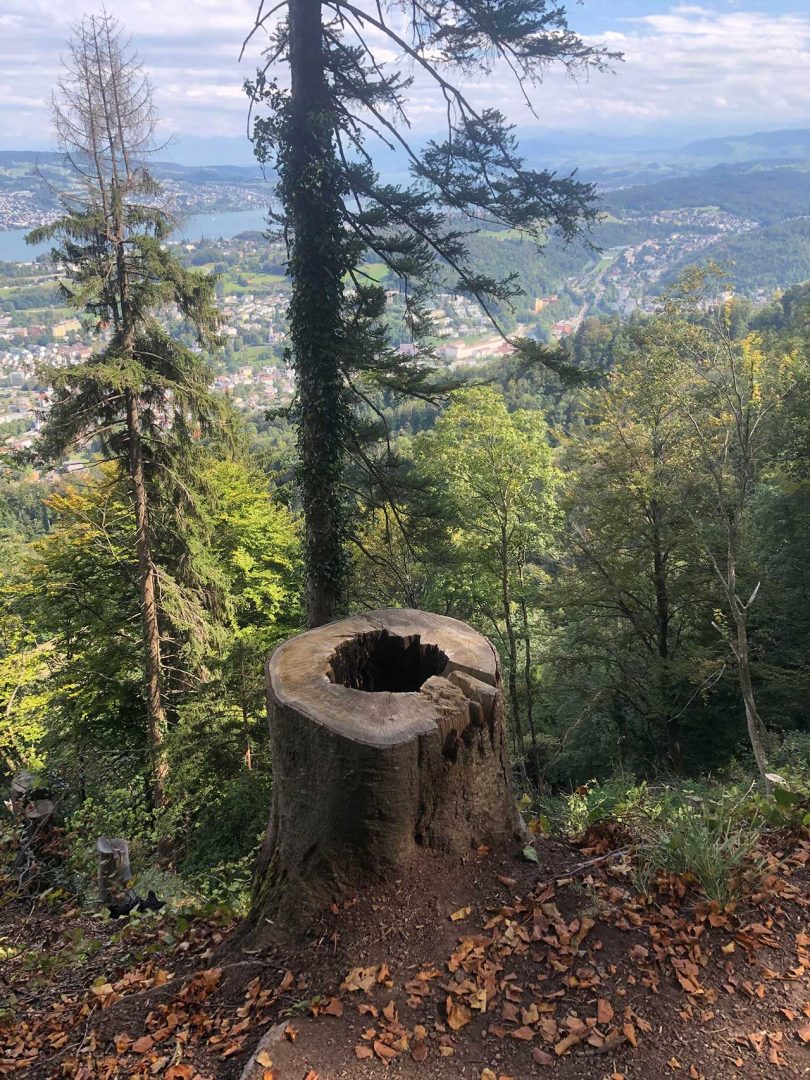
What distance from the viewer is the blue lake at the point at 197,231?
1008 centimetres

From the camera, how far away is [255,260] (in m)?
119

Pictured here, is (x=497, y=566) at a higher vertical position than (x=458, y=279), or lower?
lower

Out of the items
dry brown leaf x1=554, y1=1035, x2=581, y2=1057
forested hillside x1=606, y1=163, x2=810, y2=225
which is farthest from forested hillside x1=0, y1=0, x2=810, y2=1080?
forested hillside x1=606, y1=163, x2=810, y2=225

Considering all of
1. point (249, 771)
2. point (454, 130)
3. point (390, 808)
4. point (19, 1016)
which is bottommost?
point (249, 771)

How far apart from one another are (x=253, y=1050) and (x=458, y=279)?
7.34m

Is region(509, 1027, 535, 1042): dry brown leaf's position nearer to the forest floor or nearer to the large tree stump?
the forest floor

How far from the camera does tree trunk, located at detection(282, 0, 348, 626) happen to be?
21.7 ft

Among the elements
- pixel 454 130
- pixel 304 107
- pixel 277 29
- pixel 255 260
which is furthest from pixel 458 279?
pixel 255 260

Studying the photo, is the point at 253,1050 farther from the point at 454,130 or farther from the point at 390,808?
the point at 454,130

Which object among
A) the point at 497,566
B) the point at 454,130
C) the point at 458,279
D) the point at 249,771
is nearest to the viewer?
the point at 454,130

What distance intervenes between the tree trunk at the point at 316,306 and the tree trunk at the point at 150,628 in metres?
4.26

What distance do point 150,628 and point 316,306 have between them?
6518mm

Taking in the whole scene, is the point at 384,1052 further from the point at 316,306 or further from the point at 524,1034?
the point at 316,306

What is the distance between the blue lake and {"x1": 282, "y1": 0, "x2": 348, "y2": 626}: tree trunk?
627 mm
